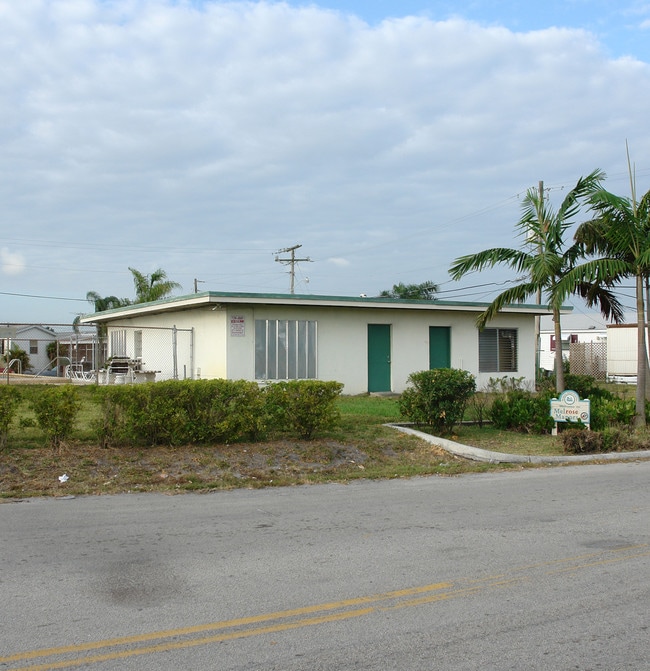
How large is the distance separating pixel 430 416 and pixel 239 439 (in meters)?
3.75

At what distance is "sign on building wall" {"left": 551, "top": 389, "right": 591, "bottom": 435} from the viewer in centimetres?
1412

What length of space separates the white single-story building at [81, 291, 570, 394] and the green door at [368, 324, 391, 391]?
0.10ft

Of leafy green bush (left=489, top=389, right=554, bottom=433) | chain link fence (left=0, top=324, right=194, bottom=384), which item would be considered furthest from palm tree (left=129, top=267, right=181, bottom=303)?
leafy green bush (left=489, top=389, right=554, bottom=433)

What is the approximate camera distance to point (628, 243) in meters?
15.7

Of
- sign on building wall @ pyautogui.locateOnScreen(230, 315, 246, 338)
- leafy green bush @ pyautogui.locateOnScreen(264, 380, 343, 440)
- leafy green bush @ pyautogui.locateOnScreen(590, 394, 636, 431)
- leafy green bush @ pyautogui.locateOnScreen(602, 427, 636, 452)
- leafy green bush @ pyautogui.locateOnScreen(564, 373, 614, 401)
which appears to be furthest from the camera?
sign on building wall @ pyautogui.locateOnScreen(230, 315, 246, 338)

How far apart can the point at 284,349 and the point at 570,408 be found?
8959 millimetres

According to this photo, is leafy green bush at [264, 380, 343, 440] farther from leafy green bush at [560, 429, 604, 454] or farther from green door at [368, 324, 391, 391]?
green door at [368, 324, 391, 391]

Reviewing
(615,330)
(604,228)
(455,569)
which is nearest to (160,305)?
(604,228)

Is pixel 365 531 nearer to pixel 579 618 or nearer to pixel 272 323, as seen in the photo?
pixel 579 618

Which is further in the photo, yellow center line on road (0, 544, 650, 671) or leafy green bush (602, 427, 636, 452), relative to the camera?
leafy green bush (602, 427, 636, 452)

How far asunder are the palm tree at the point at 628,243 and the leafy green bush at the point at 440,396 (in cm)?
374

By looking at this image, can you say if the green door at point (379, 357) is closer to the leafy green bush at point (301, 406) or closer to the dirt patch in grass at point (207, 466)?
the dirt patch in grass at point (207, 466)

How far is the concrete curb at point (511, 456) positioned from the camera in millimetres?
12343

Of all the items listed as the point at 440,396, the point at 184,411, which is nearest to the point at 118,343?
the point at 184,411
